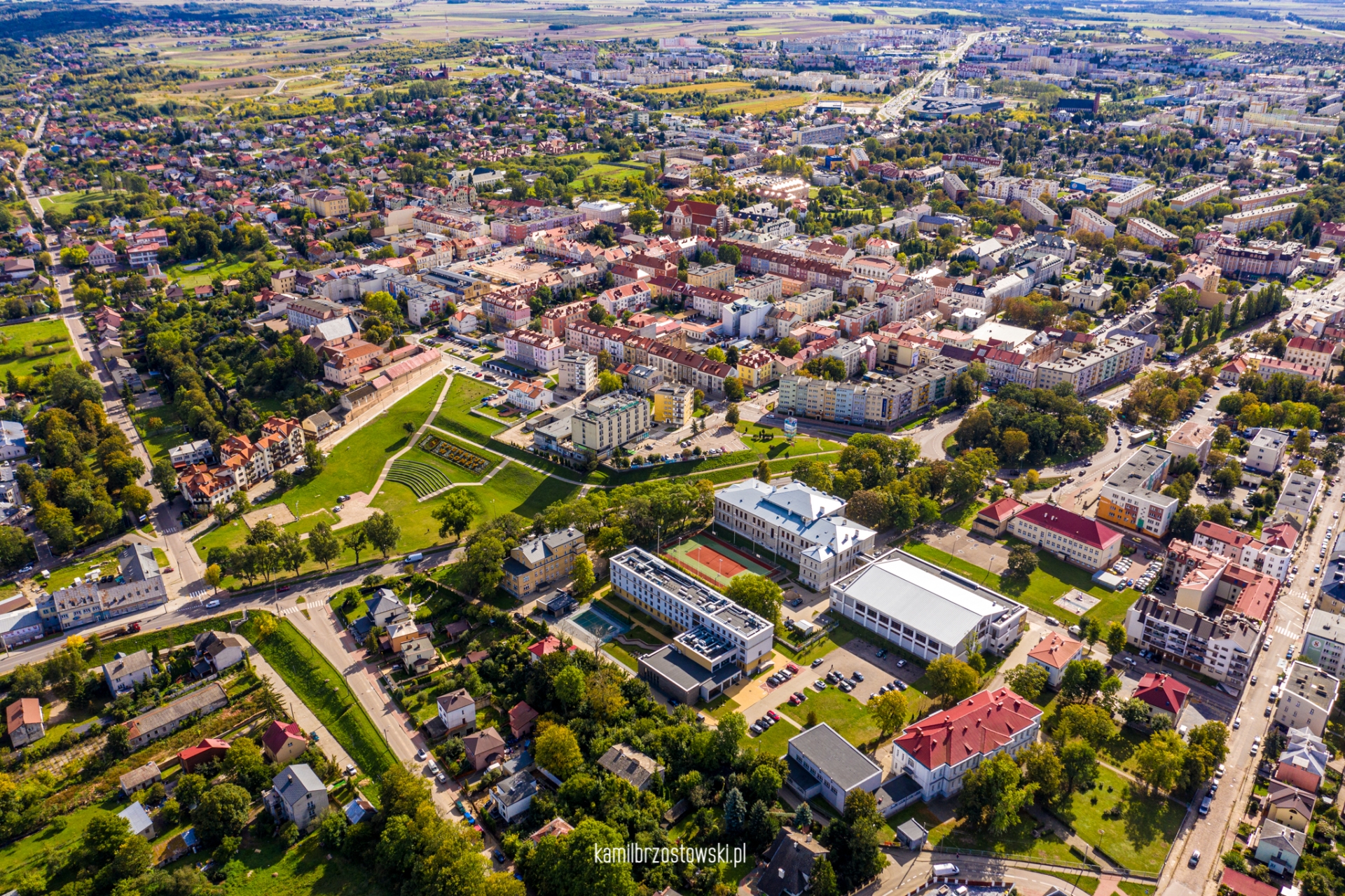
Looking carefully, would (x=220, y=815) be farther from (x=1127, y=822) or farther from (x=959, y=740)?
(x=1127, y=822)

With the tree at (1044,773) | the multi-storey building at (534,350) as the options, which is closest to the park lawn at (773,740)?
the tree at (1044,773)

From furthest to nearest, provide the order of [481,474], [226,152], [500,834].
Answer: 1. [226,152]
2. [481,474]
3. [500,834]

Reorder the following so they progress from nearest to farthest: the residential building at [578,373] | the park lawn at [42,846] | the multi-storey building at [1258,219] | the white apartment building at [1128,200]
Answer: the park lawn at [42,846] → the residential building at [578,373] → the multi-storey building at [1258,219] → the white apartment building at [1128,200]

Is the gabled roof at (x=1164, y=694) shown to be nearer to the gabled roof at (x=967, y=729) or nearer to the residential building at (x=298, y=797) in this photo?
the gabled roof at (x=967, y=729)

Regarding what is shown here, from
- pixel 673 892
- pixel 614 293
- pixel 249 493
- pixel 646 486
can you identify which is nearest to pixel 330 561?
pixel 249 493

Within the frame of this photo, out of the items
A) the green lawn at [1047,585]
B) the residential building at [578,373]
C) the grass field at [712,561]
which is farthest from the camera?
the residential building at [578,373]

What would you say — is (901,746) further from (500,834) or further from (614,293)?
(614,293)

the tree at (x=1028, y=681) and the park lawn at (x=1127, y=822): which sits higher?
the tree at (x=1028, y=681)
